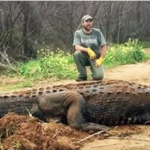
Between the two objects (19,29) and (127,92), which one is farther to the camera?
(19,29)

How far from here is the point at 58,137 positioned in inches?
193

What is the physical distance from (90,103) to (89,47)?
11.6 ft

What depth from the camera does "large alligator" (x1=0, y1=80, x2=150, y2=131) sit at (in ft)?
18.6

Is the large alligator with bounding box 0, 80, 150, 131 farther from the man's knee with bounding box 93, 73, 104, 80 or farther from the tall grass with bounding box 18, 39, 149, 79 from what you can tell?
the tall grass with bounding box 18, 39, 149, 79

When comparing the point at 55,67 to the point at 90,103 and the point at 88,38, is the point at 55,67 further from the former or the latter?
the point at 90,103

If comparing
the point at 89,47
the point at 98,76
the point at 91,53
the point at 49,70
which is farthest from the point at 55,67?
the point at 91,53

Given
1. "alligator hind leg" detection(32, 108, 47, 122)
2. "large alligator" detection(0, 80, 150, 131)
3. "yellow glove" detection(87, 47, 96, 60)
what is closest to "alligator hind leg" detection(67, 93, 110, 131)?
"large alligator" detection(0, 80, 150, 131)

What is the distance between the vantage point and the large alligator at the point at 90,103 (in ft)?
18.6

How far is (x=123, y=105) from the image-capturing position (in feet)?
19.1

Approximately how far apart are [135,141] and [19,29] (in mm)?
14488

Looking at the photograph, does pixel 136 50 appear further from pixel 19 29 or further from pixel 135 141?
pixel 135 141

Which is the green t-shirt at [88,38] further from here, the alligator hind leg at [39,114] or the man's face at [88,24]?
the alligator hind leg at [39,114]

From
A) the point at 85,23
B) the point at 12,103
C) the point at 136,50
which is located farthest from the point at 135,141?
the point at 136,50

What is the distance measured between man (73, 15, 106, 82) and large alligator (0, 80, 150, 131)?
121 inches
